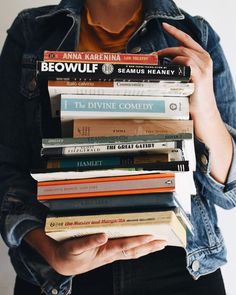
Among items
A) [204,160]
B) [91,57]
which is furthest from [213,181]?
[91,57]

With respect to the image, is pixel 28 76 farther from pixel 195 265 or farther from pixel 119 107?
pixel 195 265

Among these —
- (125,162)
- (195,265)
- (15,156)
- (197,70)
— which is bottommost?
A: (195,265)

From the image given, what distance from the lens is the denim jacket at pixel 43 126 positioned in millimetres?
803

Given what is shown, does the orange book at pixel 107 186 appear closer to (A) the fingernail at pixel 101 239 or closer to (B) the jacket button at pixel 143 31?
(A) the fingernail at pixel 101 239

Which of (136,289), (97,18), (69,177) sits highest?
(97,18)

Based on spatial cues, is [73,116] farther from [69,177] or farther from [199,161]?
[199,161]

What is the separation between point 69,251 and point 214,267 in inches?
11.6

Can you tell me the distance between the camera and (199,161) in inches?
30.8

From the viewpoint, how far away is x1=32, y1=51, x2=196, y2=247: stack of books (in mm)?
617

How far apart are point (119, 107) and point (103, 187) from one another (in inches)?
4.5

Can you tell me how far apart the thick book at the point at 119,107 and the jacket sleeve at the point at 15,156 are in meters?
0.22

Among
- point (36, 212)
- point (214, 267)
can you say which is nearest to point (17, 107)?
point (36, 212)

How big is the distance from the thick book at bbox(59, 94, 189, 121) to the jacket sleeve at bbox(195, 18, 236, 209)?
0.12 metres

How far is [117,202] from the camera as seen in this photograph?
0.63m
